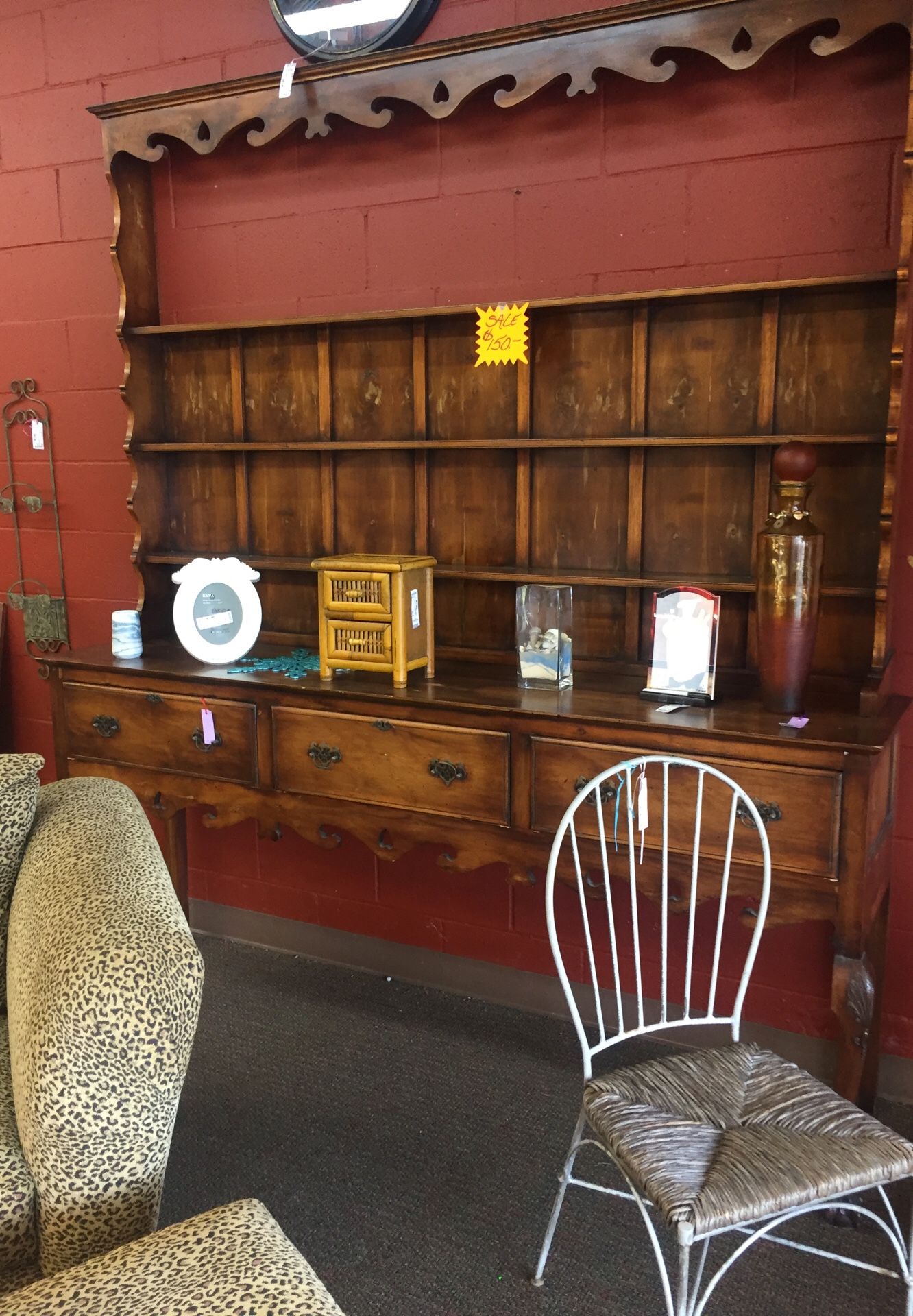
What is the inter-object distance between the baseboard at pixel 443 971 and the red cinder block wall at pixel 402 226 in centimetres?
4

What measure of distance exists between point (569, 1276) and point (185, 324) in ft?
7.76

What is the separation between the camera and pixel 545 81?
2.22m

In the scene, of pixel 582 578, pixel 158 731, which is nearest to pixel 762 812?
pixel 582 578

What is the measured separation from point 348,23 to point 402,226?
18.4 inches

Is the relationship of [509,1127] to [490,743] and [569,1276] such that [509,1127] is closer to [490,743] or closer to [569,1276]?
[569,1276]

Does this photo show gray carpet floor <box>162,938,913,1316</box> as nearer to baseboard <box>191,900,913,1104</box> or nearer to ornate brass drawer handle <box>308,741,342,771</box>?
baseboard <box>191,900,913,1104</box>

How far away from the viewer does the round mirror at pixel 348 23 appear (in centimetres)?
242

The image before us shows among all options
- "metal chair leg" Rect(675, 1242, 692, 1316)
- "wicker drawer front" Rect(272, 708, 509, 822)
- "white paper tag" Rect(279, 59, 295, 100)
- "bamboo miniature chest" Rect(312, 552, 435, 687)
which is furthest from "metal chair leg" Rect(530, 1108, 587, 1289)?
"white paper tag" Rect(279, 59, 295, 100)

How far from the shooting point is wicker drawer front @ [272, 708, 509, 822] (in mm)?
2174

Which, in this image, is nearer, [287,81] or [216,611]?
[287,81]

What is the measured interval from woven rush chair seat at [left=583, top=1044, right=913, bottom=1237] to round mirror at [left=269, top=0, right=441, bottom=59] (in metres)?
2.29

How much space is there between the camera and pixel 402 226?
2.60 meters

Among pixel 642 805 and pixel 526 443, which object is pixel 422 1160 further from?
pixel 526 443

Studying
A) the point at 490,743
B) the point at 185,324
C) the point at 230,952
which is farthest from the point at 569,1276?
the point at 185,324
